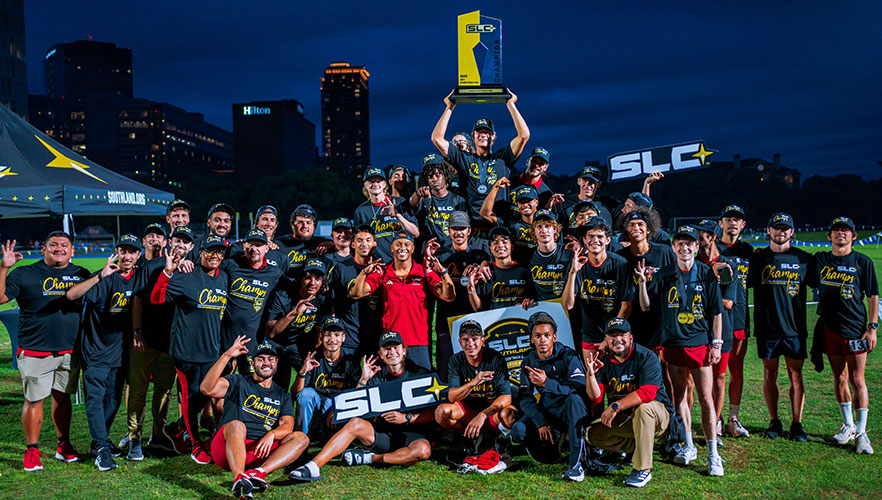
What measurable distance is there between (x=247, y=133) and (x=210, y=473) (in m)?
155

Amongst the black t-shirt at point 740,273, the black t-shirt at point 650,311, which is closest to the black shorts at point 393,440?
the black t-shirt at point 650,311

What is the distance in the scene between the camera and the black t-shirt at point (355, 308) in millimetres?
6945

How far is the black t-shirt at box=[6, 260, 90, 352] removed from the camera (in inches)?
243

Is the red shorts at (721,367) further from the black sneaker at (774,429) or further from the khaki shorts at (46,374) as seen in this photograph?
the khaki shorts at (46,374)

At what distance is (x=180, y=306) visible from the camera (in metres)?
6.35

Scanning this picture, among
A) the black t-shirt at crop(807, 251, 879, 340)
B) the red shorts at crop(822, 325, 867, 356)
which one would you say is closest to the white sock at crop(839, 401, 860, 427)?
the red shorts at crop(822, 325, 867, 356)

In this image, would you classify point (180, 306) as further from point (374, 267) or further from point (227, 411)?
point (374, 267)

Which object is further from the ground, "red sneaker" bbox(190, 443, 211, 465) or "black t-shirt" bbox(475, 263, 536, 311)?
"black t-shirt" bbox(475, 263, 536, 311)

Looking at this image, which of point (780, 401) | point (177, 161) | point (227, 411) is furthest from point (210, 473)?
point (177, 161)

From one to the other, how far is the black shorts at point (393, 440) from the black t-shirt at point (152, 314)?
109 inches

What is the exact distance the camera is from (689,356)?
20.1 ft

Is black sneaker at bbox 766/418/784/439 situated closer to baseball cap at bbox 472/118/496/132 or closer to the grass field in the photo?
the grass field

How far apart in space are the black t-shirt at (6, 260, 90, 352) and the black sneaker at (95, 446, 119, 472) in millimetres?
1221

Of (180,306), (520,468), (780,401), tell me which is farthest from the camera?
(780,401)
